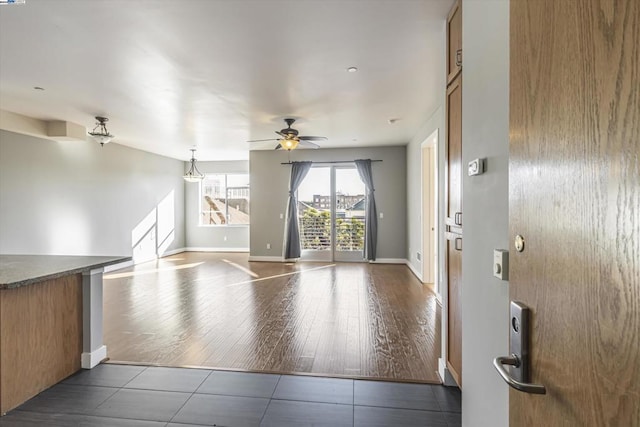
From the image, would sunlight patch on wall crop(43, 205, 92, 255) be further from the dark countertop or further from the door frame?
the door frame

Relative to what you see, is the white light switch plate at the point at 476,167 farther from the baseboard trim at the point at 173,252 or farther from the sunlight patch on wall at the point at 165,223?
the baseboard trim at the point at 173,252

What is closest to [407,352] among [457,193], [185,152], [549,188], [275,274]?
[457,193]

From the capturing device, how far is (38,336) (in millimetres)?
2217

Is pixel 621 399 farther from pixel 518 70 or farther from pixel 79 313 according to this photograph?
pixel 79 313

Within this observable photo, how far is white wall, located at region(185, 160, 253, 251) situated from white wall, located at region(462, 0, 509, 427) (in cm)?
818

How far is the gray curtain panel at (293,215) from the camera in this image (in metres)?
7.44

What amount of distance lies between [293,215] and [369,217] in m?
1.83

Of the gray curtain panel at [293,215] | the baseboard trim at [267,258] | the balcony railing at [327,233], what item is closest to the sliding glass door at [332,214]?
the balcony railing at [327,233]

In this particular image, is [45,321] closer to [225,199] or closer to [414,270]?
[414,270]

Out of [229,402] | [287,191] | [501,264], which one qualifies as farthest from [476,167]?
[287,191]

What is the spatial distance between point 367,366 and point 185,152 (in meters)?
7.10

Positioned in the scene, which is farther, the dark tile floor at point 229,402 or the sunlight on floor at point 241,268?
the sunlight on floor at point 241,268

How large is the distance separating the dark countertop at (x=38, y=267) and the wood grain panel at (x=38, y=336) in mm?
116

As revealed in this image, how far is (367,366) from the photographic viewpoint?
2.55m
